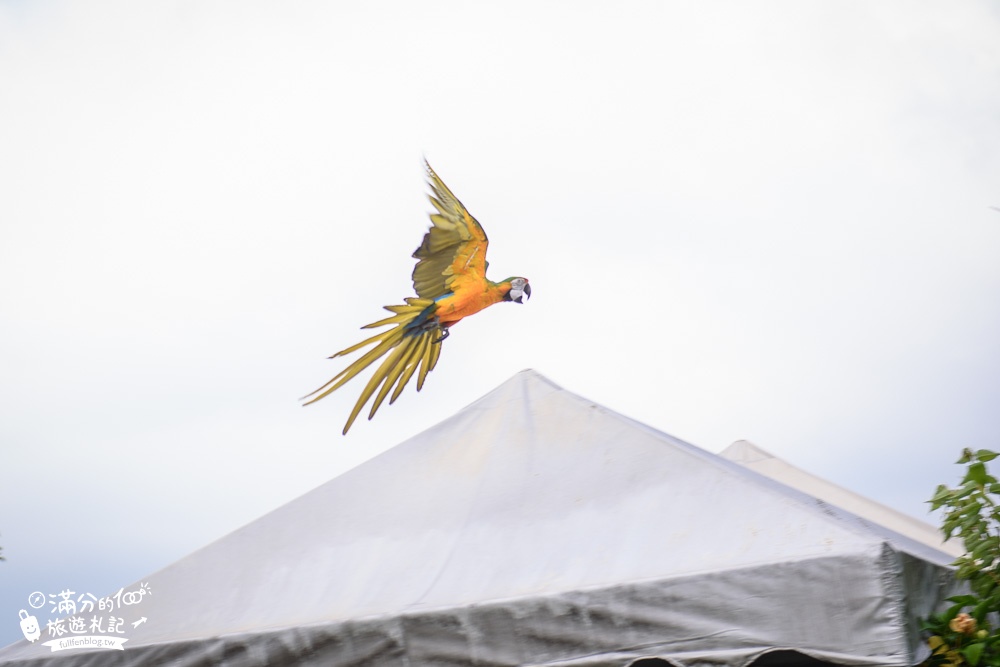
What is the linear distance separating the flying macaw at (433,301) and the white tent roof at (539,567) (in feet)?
3.45

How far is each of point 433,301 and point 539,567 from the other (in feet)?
6.54

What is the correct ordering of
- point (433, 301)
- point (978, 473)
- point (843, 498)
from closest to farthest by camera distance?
point (978, 473), point (843, 498), point (433, 301)

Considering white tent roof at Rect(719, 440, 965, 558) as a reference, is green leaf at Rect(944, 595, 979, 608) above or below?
below

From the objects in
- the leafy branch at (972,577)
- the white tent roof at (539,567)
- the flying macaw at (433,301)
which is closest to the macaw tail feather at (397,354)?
the flying macaw at (433,301)

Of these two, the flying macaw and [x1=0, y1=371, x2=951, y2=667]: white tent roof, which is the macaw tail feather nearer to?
the flying macaw

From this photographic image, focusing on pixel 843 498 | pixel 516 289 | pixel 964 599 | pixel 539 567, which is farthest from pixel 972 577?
pixel 516 289

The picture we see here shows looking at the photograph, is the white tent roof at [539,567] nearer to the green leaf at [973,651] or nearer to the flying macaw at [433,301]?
the green leaf at [973,651]

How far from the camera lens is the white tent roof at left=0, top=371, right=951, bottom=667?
1.94 meters

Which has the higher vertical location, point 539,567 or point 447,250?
point 447,250

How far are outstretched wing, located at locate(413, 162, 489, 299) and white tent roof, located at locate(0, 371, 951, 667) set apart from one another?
3.76ft

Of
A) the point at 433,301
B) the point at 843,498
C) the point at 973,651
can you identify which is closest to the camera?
the point at 973,651

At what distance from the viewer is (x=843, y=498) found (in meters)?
3.94

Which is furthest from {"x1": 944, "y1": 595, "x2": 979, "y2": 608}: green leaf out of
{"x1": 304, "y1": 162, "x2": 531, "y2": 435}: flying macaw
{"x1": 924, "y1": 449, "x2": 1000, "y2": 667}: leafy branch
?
{"x1": 304, "y1": 162, "x2": 531, "y2": 435}: flying macaw

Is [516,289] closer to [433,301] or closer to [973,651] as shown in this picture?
[433,301]
